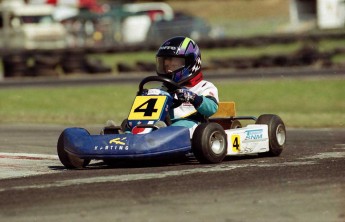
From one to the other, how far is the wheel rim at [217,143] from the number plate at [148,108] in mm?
550

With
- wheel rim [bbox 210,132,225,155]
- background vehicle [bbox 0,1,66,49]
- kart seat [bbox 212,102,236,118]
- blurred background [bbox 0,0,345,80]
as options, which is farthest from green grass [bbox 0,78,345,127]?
background vehicle [bbox 0,1,66,49]

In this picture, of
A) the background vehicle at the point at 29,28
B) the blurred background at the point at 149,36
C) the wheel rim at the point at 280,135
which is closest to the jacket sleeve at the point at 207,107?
the wheel rim at the point at 280,135

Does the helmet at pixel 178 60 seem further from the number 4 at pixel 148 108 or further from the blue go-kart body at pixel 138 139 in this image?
the number 4 at pixel 148 108

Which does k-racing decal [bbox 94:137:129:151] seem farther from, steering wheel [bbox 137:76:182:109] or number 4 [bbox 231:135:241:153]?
number 4 [bbox 231:135:241:153]

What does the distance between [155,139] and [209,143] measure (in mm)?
508

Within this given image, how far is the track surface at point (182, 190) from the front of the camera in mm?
5938

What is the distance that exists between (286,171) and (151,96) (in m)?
1.67

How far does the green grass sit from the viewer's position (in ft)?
59.0

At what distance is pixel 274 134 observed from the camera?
30.9 ft

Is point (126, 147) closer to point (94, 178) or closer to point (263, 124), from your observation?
point (94, 178)

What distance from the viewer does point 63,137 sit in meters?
8.64

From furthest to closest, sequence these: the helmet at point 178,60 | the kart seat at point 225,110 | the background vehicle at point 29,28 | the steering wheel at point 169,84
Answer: the background vehicle at point 29,28
the kart seat at point 225,110
the helmet at point 178,60
the steering wheel at point 169,84

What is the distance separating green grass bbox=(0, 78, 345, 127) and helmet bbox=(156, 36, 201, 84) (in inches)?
296

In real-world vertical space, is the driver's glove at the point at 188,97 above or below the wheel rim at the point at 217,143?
above
